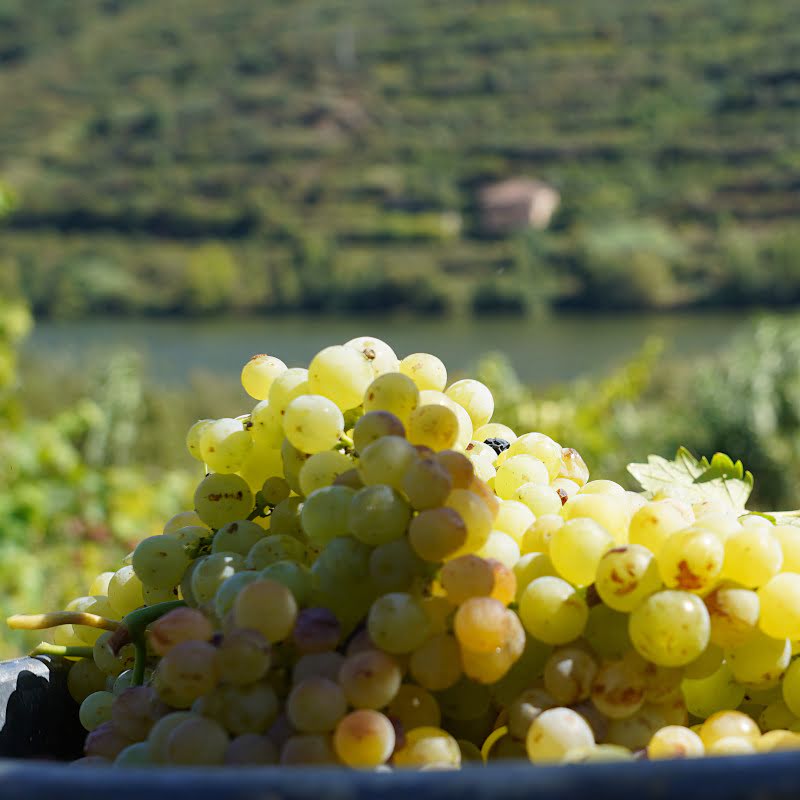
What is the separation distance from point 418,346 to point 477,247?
858 cm

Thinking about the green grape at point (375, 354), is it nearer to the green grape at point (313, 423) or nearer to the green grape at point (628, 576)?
the green grape at point (313, 423)


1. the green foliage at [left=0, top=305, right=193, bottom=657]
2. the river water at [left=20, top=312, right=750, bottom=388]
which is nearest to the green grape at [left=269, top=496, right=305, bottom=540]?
the green foliage at [left=0, top=305, right=193, bottom=657]

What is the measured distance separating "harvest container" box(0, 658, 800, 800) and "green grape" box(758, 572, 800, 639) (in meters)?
0.22

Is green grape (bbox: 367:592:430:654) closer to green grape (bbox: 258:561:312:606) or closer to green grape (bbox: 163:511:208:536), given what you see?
green grape (bbox: 258:561:312:606)

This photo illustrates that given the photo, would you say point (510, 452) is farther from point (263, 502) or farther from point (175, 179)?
point (175, 179)

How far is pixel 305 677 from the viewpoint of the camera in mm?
458

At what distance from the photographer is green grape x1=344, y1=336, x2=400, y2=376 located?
1.99ft

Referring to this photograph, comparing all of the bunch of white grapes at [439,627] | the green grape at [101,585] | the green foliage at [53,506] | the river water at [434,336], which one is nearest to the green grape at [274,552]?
the bunch of white grapes at [439,627]

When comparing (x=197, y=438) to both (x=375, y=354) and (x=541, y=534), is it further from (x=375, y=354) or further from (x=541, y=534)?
(x=541, y=534)

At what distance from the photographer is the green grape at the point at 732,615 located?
19.2 inches

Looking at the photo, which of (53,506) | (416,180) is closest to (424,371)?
(53,506)

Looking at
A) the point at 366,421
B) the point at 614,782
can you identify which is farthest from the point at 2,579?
the point at 614,782

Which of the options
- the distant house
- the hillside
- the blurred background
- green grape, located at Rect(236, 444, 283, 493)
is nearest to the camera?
green grape, located at Rect(236, 444, 283, 493)

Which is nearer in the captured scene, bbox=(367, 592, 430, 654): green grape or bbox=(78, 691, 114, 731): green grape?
bbox=(367, 592, 430, 654): green grape
